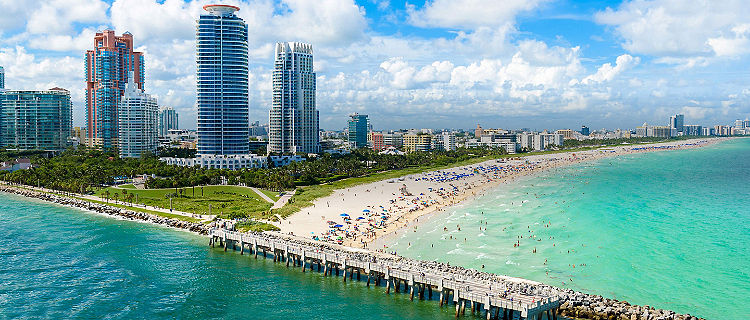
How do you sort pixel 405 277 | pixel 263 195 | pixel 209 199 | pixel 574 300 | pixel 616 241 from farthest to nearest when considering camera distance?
1. pixel 263 195
2. pixel 209 199
3. pixel 616 241
4. pixel 405 277
5. pixel 574 300

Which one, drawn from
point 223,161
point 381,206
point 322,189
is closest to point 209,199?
point 322,189

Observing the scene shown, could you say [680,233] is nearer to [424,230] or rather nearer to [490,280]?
[424,230]

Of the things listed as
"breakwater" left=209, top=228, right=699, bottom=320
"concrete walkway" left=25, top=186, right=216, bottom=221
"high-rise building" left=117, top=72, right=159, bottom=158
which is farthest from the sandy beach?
"high-rise building" left=117, top=72, right=159, bottom=158

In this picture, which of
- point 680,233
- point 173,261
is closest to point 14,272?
point 173,261

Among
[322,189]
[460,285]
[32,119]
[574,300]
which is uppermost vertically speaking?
[32,119]

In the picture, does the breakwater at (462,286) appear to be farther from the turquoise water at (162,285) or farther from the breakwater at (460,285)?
the turquoise water at (162,285)

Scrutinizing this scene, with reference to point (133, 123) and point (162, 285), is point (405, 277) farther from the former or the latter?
point (133, 123)

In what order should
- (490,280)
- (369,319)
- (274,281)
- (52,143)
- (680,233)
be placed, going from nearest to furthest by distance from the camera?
(369,319), (490,280), (274,281), (680,233), (52,143)
